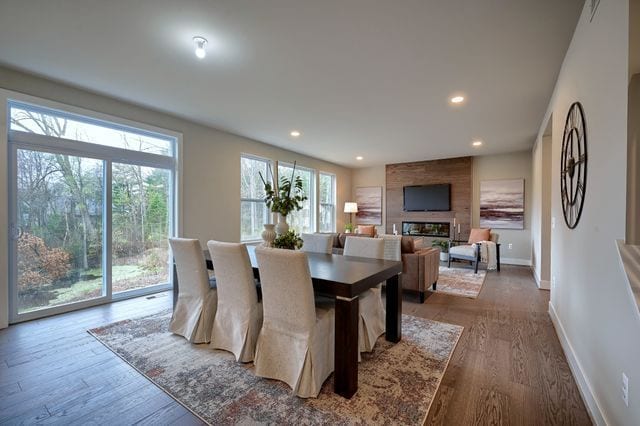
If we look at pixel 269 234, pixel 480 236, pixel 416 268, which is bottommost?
pixel 416 268

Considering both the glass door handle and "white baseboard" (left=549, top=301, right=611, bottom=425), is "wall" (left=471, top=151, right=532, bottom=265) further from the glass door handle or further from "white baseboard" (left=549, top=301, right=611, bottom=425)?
the glass door handle

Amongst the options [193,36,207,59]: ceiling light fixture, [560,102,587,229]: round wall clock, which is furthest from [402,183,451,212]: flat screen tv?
[193,36,207,59]: ceiling light fixture

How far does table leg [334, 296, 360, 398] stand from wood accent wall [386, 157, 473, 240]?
6190 millimetres

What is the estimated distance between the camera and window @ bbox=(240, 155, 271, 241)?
5520mm

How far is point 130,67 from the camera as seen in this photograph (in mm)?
2814

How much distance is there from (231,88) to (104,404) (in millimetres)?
3029

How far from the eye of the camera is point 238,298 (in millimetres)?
2271

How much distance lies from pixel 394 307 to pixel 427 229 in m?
5.53

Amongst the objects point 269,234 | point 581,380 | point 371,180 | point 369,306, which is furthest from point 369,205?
point 581,380

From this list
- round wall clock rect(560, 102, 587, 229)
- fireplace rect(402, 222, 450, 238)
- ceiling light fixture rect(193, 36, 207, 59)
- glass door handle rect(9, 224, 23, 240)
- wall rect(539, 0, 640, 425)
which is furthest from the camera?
fireplace rect(402, 222, 450, 238)

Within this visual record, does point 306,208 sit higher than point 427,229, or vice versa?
point 306,208

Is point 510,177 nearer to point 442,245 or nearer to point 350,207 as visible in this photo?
point 442,245

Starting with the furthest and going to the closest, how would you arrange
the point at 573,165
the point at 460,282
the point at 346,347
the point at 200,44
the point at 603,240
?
the point at 460,282
the point at 200,44
the point at 573,165
the point at 346,347
the point at 603,240

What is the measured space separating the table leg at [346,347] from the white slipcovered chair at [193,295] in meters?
1.31
